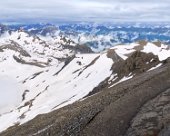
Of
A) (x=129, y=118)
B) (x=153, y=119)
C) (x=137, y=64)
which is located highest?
(x=153, y=119)

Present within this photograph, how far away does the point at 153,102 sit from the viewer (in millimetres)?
40500

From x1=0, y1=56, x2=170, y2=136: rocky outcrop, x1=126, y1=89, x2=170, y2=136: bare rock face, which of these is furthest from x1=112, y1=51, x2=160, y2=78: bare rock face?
x1=126, y1=89, x2=170, y2=136: bare rock face

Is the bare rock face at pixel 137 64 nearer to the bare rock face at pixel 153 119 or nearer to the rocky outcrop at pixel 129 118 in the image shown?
the rocky outcrop at pixel 129 118

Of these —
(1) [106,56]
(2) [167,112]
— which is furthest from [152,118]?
(1) [106,56]

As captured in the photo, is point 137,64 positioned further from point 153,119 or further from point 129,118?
point 153,119

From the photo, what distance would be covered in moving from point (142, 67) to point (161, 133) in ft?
263

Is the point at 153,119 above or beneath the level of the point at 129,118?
above

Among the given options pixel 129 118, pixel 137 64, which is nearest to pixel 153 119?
pixel 129 118

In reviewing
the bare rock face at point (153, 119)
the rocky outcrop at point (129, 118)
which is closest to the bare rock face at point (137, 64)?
the rocky outcrop at point (129, 118)

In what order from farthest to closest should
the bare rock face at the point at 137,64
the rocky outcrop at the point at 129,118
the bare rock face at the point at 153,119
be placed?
the bare rock face at the point at 137,64, the rocky outcrop at the point at 129,118, the bare rock face at the point at 153,119

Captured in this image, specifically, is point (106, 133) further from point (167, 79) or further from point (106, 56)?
point (106, 56)

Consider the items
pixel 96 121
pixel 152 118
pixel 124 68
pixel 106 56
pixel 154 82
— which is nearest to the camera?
pixel 152 118

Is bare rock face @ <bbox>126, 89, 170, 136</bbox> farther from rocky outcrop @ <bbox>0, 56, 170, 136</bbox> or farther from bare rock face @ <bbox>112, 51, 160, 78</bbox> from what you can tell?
bare rock face @ <bbox>112, 51, 160, 78</bbox>

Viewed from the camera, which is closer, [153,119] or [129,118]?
[153,119]
